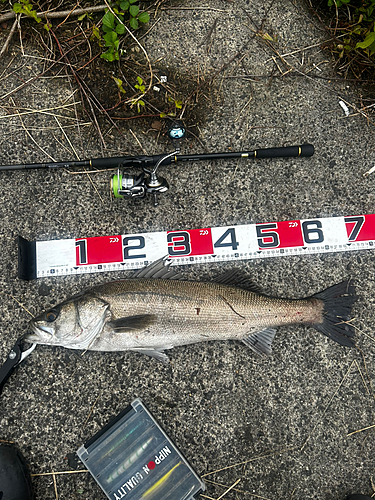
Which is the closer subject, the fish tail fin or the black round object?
the black round object

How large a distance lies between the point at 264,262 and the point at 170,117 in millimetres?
1744

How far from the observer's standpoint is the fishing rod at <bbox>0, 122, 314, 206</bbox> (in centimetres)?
292

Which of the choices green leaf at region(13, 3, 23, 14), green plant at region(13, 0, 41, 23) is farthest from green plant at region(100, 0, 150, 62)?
green leaf at region(13, 3, 23, 14)

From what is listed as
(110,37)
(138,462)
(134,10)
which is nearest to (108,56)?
(110,37)

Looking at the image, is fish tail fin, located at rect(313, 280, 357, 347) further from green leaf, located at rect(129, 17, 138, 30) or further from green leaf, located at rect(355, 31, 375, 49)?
green leaf, located at rect(129, 17, 138, 30)

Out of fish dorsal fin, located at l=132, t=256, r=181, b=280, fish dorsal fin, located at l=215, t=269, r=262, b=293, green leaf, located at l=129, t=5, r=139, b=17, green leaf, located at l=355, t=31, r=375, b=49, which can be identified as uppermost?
green leaf, located at l=129, t=5, r=139, b=17

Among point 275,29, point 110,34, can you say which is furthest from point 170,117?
point 275,29

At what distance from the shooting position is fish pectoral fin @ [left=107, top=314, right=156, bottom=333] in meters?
2.62

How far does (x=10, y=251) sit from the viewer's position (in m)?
3.09

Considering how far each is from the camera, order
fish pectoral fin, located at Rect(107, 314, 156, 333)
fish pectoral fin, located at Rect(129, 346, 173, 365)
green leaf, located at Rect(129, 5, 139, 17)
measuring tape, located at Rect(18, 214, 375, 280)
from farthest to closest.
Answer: green leaf, located at Rect(129, 5, 139, 17) → measuring tape, located at Rect(18, 214, 375, 280) → fish pectoral fin, located at Rect(129, 346, 173, 365) → fish pectoral fin, located at Rect(107, 314, 156, 333)

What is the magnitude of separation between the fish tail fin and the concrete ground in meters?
0.20

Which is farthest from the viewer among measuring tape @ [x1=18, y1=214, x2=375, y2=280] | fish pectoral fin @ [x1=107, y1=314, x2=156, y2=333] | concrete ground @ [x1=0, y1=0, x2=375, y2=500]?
measuring tape @ [x1=18, y1=214, x2=375, y2=280]

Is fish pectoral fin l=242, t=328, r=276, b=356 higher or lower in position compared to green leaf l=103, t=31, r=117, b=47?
lower

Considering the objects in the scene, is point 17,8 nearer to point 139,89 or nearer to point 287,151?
point 139,89
